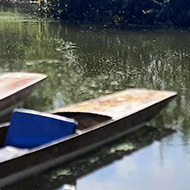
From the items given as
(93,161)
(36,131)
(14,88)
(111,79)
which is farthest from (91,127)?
(111,79)

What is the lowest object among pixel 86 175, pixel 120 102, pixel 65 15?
pixel 86 175

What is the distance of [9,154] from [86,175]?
1296 millimetres

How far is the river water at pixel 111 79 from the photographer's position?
681cm

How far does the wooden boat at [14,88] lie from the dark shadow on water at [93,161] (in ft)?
8.60

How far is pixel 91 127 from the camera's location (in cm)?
762

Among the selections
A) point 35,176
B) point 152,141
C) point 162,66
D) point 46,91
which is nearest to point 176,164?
point 152,141

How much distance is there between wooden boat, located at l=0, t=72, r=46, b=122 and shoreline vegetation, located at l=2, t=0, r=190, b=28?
47.5 feet

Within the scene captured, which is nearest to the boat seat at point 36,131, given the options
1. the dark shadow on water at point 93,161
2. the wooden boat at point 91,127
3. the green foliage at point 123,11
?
the wooden boat at point 91,127

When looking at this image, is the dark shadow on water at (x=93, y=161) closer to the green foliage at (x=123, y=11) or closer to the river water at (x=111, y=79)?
the river water at (x=111, y=79)

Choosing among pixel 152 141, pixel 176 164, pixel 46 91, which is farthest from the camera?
pixel 46 91

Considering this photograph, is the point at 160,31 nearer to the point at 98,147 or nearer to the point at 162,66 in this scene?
the point at 162,66

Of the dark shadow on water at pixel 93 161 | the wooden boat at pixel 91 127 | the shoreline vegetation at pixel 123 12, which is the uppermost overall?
the shoreline vegetation at pixel 123 12

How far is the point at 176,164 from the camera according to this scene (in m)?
7.24

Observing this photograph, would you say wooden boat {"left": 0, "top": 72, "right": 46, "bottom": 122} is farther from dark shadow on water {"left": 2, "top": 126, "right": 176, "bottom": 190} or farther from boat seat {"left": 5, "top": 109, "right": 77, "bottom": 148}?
dark shadow on water {"left": 2, "top": 126, "right": 176, "bottom": 190}
